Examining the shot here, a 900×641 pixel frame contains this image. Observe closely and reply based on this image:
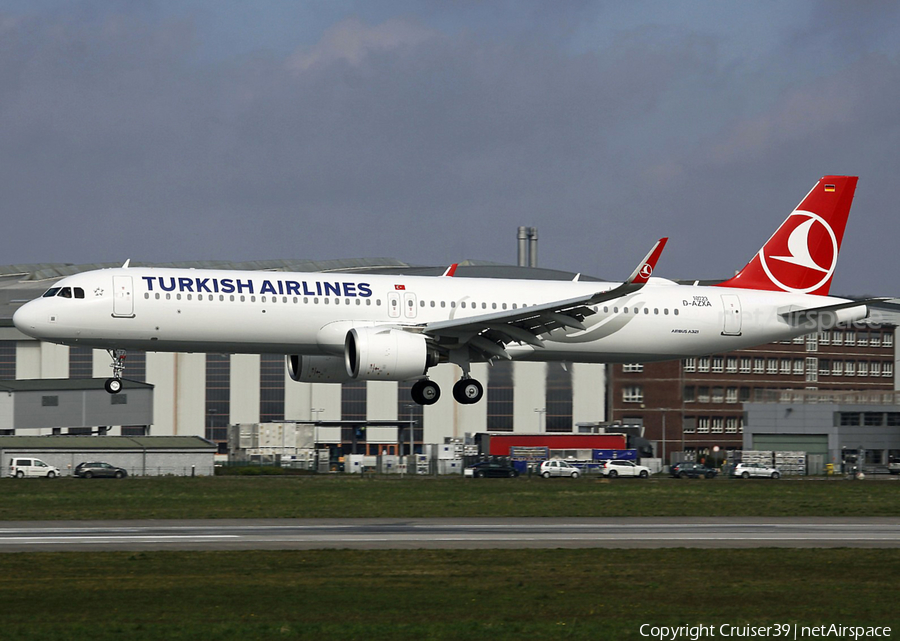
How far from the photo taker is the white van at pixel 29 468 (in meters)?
69.0

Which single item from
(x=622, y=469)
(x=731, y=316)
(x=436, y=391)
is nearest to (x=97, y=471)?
(x=622, y=469)

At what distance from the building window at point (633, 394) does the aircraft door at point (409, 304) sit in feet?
193

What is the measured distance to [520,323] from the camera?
3775 cm

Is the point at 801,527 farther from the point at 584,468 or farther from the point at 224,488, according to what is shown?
the point at 584,468

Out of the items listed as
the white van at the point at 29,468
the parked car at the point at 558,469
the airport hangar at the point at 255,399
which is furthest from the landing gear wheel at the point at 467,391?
the airport hangar at the point at 255,399

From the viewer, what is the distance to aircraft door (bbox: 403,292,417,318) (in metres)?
37.7

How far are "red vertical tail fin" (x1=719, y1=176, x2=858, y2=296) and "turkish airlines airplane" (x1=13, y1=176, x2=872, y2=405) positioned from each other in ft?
0.17

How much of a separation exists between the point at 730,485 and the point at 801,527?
72.5 feet

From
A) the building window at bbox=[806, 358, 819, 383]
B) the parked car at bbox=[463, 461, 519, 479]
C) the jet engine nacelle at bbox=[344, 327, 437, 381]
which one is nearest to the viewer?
the jet engine nacelle at bbox=[344, 327, 437, 381]

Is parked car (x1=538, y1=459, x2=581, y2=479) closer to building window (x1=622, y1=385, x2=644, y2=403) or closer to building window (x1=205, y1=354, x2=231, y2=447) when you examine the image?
building window (x1=622, y1=385, x2=644, y2=403)

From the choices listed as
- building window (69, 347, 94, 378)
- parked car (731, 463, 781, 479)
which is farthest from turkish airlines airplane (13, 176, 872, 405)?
building window (69, 347, 94, 378)

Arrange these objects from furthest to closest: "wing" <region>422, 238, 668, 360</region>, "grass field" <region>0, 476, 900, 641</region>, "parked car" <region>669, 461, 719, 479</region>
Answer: "parked car" <region>669, 461, 719, 479</region>, "wing" <region>422, 238, 668, 360</region>, "grass field" <region>0, 476, 900, 641</region>

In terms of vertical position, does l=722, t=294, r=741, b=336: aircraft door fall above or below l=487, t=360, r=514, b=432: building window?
above

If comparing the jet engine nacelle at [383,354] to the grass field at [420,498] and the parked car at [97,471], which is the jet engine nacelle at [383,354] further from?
the parked car at [97,471]
